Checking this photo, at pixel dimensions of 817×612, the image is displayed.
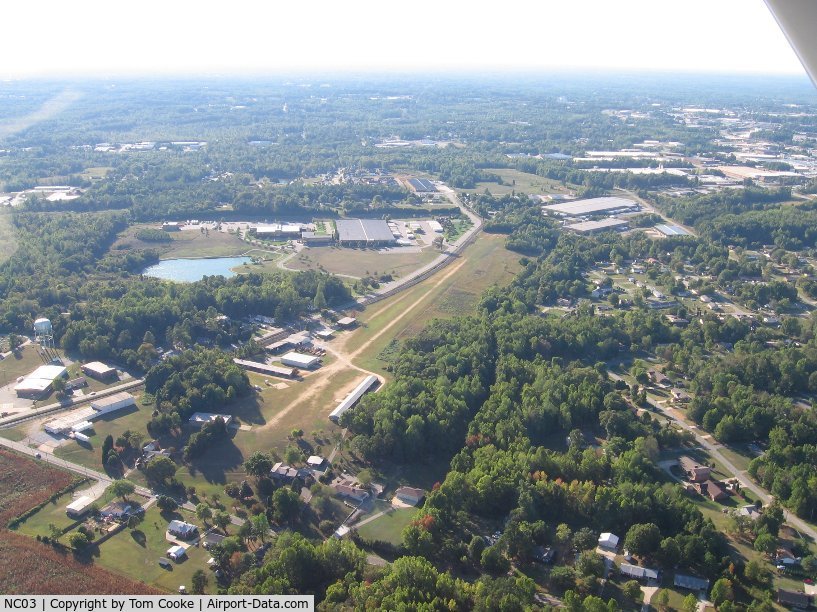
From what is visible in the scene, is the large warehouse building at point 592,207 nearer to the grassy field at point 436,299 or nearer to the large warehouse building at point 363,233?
the grassy field at point 436,299

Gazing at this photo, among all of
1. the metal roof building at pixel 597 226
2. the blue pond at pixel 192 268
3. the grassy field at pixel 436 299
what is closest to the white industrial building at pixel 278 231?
the blue pond at pixel 192 268

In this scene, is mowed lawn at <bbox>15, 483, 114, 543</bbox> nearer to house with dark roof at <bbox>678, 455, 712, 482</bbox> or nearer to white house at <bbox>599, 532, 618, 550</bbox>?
white house at <bbox>599, 532, 618, 550</bbox>

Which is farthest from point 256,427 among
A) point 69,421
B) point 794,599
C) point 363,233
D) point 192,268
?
point 363,233

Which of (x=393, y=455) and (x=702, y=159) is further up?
(x=702, y=159)

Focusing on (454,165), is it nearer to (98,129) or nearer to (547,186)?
(547,186)

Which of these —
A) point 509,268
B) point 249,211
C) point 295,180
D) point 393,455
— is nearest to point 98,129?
point 295,180

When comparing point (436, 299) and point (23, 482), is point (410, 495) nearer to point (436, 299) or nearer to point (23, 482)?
point (23, 482)
